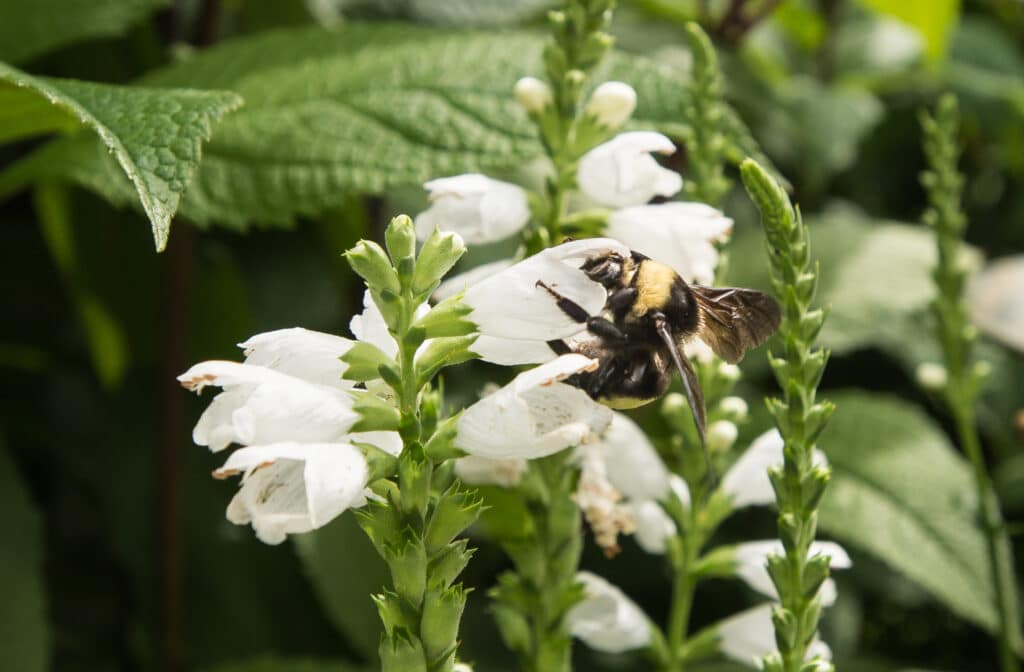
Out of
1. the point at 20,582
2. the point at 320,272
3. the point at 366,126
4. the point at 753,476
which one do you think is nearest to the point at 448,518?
the point at 753,476

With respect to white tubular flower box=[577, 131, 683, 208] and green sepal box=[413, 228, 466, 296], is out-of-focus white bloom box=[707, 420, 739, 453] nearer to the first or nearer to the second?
white tubular flower box=[577, 131, 683, 208]

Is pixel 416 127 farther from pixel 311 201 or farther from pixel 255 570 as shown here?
pixel 255 570

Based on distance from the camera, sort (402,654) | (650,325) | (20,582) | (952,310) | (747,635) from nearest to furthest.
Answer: (402,654) < (650,325) < (747,635) < (952,310) < (20,582)

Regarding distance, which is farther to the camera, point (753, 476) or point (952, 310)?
point (952, 310)

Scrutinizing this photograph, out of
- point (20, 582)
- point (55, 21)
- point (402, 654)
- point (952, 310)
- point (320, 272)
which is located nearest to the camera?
point (402, 654)

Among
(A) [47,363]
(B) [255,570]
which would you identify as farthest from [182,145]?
(A) [47,363]

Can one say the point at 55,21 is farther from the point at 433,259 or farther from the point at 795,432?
the point at 795,432

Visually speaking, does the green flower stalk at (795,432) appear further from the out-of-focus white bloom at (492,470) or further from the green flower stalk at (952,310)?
the green flower stalk at (952,310)

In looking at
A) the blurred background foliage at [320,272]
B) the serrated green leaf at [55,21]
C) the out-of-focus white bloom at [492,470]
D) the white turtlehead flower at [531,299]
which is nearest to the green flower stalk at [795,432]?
the white turtlehead flower at [531,299]

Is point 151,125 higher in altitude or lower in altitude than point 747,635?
higher
